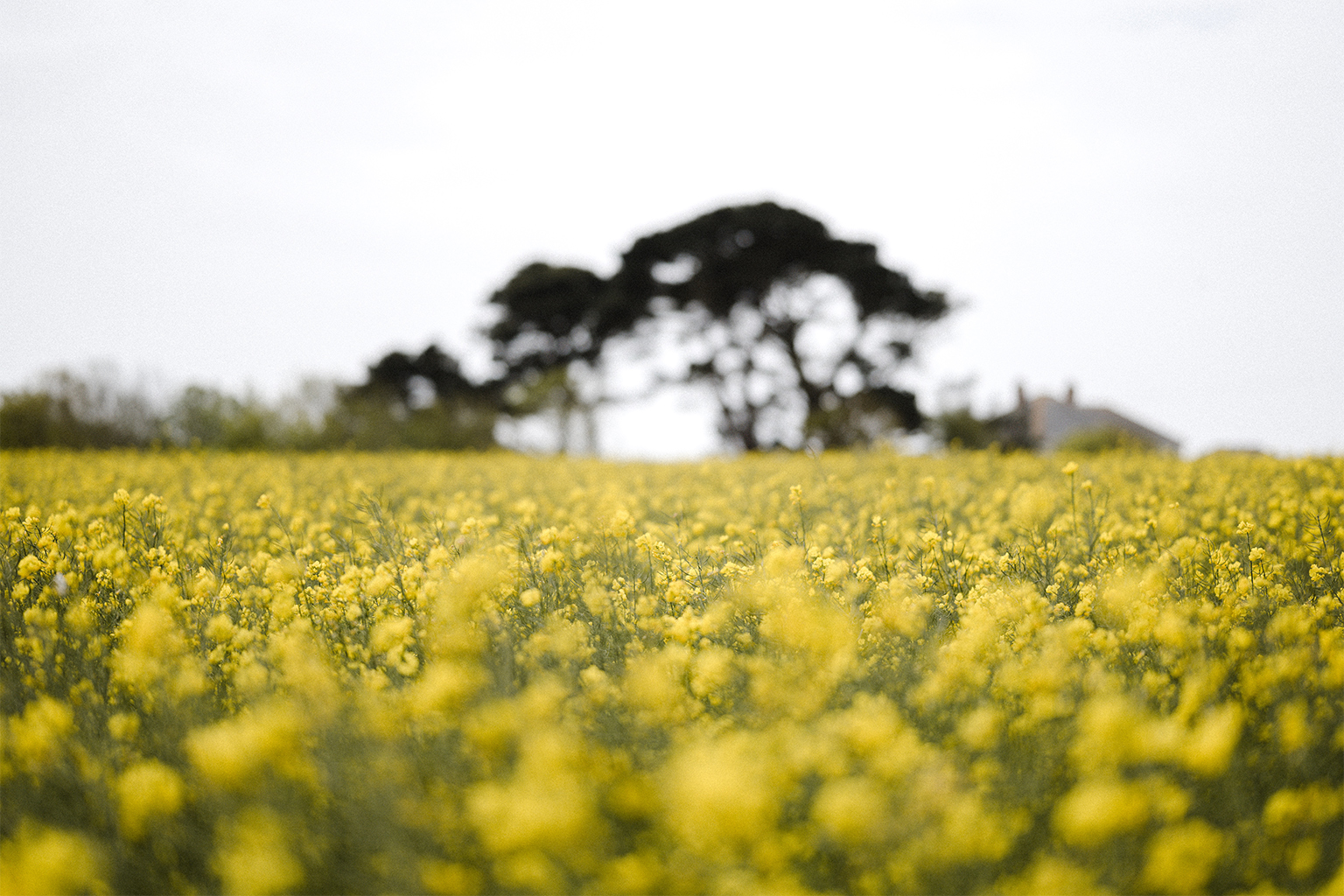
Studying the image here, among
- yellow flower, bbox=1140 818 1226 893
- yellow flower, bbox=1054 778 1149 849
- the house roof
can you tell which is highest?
the house roof

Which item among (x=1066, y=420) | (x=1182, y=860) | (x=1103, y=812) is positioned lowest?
(x=1182, y=860)

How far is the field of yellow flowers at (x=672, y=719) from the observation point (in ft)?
4.03

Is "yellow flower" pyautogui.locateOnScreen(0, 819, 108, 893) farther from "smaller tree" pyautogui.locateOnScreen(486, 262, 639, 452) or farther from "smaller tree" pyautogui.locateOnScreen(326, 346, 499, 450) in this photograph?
"smaller tree" pyautogui.locateOnScreen(486, 262, 639, 452)

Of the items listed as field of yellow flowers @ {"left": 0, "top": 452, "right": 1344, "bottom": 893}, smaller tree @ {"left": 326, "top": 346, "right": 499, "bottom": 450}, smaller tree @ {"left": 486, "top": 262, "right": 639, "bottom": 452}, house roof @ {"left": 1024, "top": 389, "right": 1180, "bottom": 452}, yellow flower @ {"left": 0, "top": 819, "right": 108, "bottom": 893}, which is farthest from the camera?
house roof @ {"left": 1024, "top": 389, "right": 1180, "bottom": 452}

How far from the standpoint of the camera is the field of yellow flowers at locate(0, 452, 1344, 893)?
123 cm

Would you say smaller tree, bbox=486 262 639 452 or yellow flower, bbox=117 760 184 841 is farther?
smaller tree, bbox=486 262 639 452

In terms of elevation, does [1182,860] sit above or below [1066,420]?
below

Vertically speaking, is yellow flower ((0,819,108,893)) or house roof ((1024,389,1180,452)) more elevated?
house roof ((1024,389,1180,452))

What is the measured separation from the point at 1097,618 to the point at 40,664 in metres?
3.70

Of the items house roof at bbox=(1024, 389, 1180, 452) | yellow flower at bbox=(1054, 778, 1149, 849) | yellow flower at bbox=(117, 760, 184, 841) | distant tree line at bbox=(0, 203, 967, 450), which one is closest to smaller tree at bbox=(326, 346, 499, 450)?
distant tree line at bbox=(0, 203, 967, 450)

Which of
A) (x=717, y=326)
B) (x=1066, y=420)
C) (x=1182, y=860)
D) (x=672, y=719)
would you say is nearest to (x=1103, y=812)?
(x=1182, y=860)

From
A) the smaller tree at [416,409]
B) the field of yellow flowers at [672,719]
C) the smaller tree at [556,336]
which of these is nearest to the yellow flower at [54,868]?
the field of yellow flowers at [672,719]

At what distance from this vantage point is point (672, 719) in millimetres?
1696

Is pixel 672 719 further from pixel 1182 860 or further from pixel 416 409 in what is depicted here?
pixel 416 409
